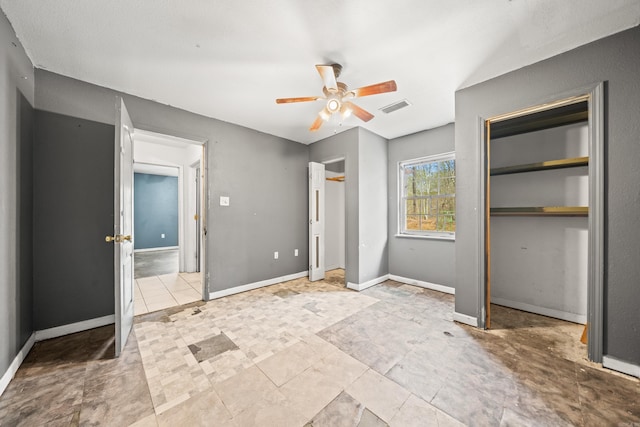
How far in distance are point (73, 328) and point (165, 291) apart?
1248 mm

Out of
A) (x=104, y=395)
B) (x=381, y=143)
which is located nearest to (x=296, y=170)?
(x=381, y=143)

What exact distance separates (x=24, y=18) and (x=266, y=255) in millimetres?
3334

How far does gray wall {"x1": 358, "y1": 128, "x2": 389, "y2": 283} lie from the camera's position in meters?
3.75

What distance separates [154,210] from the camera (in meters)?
7.74

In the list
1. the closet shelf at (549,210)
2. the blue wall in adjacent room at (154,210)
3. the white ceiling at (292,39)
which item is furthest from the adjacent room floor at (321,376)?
the blue wall in adjacent room at (154,210)

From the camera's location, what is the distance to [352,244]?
3762 mm

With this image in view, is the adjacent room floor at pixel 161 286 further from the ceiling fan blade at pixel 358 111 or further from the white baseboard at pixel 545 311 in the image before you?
the white baseboard at pixel 545 311

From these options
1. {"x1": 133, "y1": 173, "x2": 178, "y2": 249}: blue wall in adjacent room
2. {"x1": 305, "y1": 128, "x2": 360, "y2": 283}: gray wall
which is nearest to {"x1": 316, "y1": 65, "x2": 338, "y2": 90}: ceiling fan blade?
{"x1": 305, "y1": 128, "x2": 360, "y2": 283}: gray wall

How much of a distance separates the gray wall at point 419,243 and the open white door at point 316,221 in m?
1.27

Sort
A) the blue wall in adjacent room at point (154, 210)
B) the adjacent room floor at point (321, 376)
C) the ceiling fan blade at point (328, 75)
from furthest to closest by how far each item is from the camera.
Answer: the blue wall in adjacent room at point (154, 210)
the ceiling fan blade at point (328, 75)
the adjacent room floor at point (321, 376)

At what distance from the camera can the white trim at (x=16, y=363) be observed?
1.59 meters

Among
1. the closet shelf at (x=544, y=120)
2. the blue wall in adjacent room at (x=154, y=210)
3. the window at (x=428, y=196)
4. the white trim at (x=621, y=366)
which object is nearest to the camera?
the white trim at (x=621, y=366)

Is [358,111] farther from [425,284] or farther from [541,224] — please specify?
[425,284]

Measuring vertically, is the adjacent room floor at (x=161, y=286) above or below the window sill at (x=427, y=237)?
below
